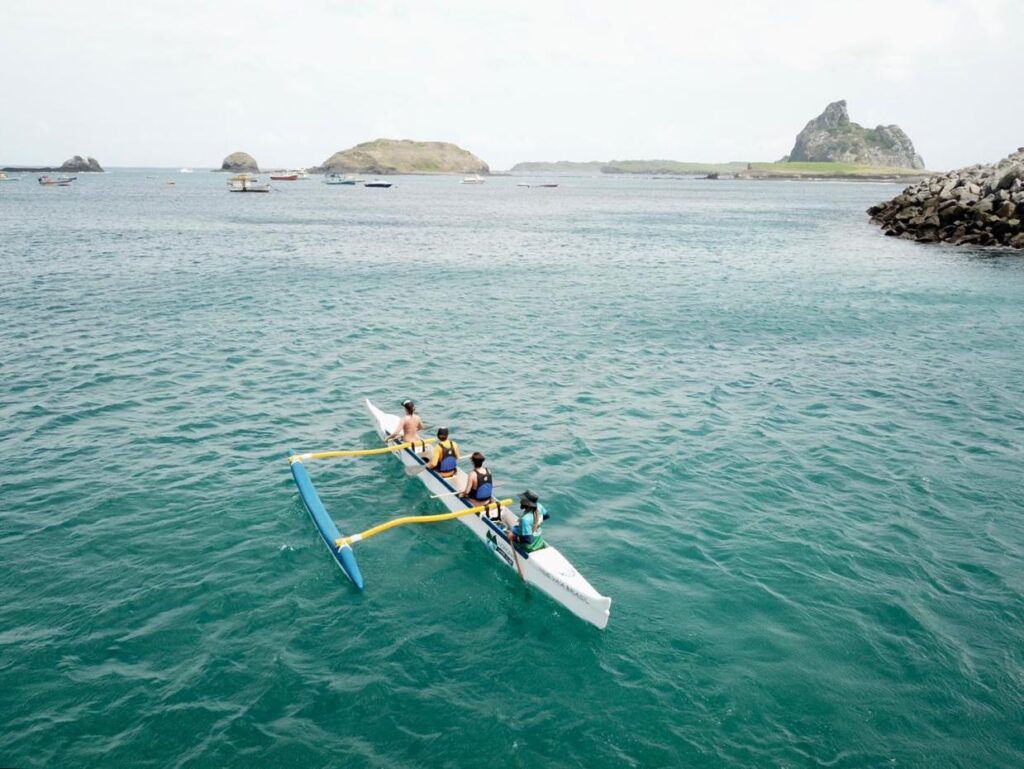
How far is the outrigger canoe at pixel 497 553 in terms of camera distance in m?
14.7

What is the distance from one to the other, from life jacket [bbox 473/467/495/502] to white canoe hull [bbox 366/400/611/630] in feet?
1.79

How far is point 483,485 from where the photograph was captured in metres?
18.0

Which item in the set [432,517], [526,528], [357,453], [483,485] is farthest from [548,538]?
[357,453]

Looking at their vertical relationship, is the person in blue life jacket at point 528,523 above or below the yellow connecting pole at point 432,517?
above

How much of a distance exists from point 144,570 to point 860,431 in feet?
77.8

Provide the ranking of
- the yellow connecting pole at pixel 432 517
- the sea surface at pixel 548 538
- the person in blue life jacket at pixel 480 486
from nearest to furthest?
the sea surface at pixel 548 538
the yellow connecting pole at pixel 432 517
the person in blue life jacket at pixel 480 486

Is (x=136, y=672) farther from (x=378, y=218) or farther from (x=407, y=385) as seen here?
(x=378, y=218)

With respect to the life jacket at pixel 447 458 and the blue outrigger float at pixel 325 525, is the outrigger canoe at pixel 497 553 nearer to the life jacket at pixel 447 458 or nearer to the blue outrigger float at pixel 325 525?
the blue outrigger float at pixel 325 525

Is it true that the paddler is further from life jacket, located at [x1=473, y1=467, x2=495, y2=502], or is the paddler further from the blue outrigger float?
life jacket, located at [x1=473, y1=467, x2=495, y2=502]

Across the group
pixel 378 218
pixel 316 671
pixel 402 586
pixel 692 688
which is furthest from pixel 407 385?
pixel 378 218

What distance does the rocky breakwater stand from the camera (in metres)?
66.1

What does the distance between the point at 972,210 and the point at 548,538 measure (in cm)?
7492

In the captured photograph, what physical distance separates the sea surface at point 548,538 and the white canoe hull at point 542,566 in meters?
0.42

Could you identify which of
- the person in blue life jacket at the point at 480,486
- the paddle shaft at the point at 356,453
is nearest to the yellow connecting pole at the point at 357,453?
the paddle shaft at the point at 356,453
